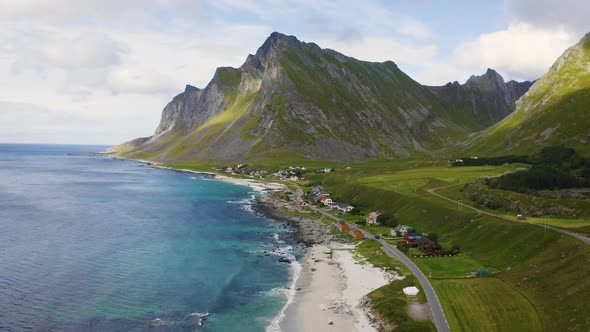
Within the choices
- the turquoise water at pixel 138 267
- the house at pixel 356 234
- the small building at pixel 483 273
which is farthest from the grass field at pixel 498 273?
the turquoise water at pixel 138 267

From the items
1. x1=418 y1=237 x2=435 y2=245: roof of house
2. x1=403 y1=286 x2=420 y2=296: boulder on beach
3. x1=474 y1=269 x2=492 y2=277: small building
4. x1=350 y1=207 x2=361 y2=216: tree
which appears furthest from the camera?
x1=350 y1=207 x2=361 y2=216: tree

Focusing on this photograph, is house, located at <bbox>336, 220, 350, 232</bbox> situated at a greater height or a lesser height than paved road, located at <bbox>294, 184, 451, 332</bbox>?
greater

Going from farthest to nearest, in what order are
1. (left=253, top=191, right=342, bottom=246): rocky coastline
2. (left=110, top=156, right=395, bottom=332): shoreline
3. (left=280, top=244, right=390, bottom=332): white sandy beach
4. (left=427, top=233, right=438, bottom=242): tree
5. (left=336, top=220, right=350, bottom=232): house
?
1. (left=336, top=220, right=350, bottom=232): house
2. (left=253, top=191, right=342, bottom=246): rocky coastline
3. (left=427, top=233, right=438, bottom=242): tree
4. (left=110, top=156, right=395, bottom=332): shoreline
5. (left=280, top=244, right=390, bottom=332): white sandy beach

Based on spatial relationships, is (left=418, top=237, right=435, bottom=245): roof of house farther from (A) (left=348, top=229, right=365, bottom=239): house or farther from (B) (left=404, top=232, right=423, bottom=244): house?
(A) (left=348, top=229, right=365, bottom=239): house

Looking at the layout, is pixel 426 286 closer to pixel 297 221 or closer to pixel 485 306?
pixel 485 306

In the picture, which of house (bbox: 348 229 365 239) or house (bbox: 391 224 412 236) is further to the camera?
house (bbox: 348 229 365 239)

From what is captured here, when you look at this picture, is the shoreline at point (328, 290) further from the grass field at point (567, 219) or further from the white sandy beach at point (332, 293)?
the grass field at point (567, 219)

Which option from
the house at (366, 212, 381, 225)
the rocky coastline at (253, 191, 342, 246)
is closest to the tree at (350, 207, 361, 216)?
the house at (366, 212, 381, 225)
